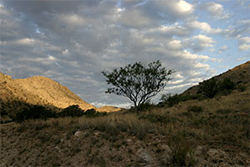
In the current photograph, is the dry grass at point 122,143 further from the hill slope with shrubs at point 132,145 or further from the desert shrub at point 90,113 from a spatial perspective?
the desert shrub at point 90,113

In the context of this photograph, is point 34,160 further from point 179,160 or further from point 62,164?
point 179,160

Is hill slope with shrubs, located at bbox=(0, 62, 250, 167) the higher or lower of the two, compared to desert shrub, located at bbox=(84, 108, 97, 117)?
lower

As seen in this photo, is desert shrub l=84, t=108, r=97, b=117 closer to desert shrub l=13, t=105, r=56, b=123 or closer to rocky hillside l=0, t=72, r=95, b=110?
desert shrub l=13, t=105, r=56, b=123

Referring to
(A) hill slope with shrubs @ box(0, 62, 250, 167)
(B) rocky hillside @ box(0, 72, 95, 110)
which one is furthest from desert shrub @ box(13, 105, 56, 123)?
(B) rocky hillside @ box(0, 72, 95, 110)

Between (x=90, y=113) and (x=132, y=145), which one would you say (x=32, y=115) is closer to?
(x=90, y=113)

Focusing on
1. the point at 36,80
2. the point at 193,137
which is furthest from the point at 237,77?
the point at 36,80

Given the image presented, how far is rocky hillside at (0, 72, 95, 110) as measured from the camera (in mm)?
63456

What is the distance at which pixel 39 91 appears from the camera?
275 feet

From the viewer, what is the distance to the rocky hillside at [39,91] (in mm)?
63456

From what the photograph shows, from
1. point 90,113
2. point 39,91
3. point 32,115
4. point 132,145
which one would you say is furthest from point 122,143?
point 39,91

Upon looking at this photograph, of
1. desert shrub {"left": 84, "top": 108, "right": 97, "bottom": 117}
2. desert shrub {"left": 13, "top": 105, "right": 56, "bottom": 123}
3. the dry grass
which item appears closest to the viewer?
the dry grass

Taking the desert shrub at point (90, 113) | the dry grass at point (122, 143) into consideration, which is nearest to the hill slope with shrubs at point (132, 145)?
the dry grass at point (122, 143)

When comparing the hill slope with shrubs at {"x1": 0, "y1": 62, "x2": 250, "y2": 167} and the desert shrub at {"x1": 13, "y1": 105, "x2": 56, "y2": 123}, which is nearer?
the hill slope with shrubs at {"x1": 0, "y1": 62, "x2": 250, "y2": 167}

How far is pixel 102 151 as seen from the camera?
28.9ft
